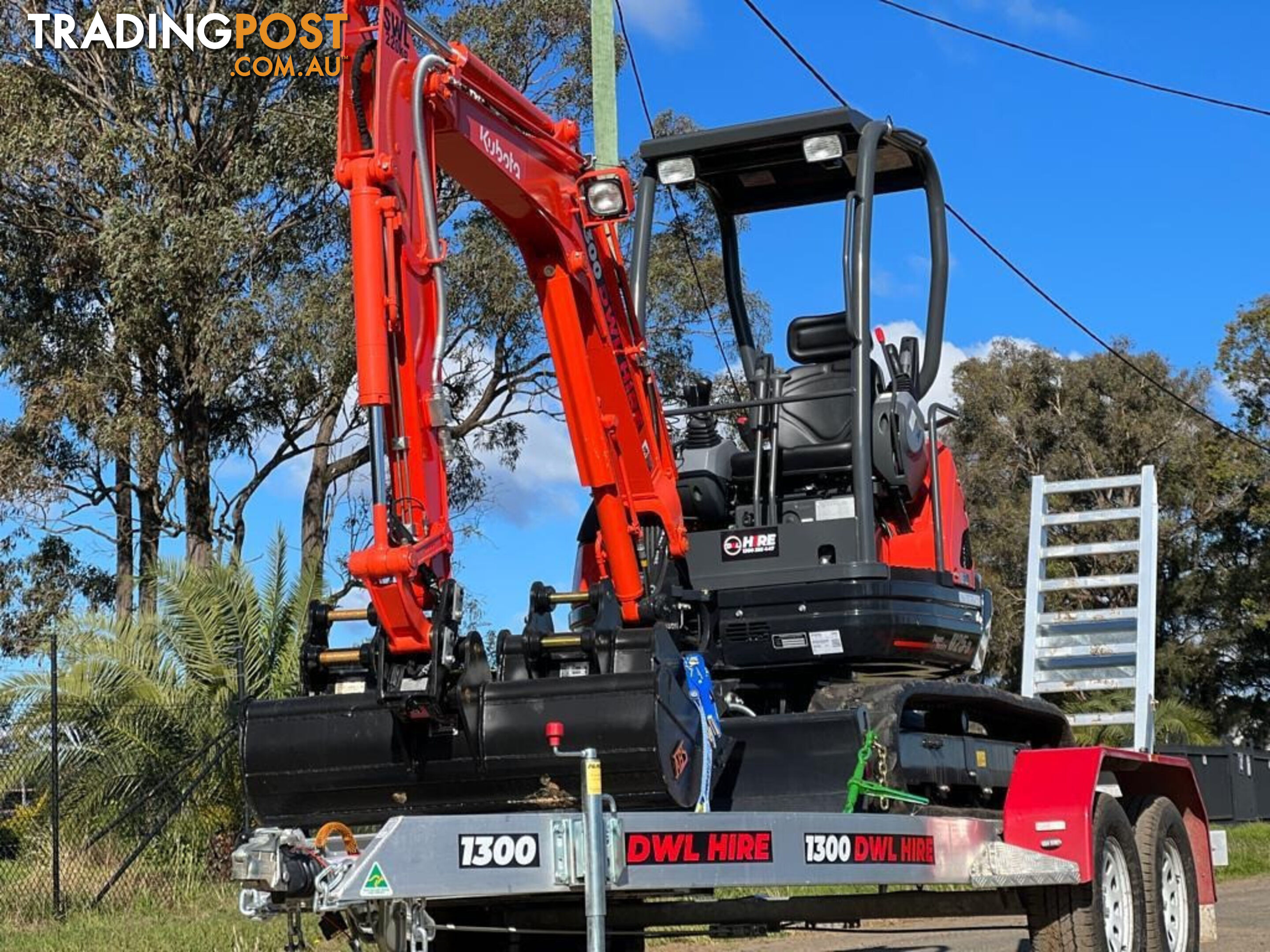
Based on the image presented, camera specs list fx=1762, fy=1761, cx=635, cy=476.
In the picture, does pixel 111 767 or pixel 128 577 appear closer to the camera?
pixel 111 767

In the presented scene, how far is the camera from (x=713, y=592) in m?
9.11

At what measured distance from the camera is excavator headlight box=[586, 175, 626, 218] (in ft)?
28.5

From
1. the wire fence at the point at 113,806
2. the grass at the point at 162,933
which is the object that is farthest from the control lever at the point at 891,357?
the wire fence at the point at 113,806

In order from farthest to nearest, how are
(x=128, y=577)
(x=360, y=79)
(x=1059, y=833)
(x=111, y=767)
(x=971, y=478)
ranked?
(x=971, y=478)
(x=128, y=577)
(x=111, y=767)
(x=1059, y=833)
(x=360, y=79)

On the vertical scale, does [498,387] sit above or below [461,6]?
below

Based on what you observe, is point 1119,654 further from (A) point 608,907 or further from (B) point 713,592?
(A) point 608,907

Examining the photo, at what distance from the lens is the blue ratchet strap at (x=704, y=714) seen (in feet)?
24.0

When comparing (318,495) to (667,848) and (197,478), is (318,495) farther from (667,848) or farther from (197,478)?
(667,848)

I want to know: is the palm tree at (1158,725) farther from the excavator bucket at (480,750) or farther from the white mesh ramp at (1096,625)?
the excavator bucket at (480,750)

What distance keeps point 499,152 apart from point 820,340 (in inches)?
105

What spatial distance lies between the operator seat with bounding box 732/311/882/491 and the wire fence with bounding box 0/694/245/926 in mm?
7360

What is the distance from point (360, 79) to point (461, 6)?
63.4 ft

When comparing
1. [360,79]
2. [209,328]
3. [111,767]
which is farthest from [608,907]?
[209,328]

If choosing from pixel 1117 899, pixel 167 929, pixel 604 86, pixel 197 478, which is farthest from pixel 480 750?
pixel 197 478
